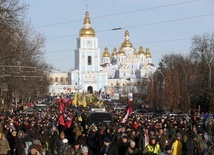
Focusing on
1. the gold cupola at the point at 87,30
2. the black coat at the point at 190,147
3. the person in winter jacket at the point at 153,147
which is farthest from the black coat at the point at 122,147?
the gold cupola at the point at 87,30

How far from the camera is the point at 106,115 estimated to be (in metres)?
29.8

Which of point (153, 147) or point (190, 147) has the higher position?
point (153, 147)

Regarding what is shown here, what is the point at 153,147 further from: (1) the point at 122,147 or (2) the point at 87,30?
(2) the point at 87,30

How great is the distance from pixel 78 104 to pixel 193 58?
29.3 meters

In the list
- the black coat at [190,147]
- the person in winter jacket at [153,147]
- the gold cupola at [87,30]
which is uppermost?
the gold cupola at [87,30]

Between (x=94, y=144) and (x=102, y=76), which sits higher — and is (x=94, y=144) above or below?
below

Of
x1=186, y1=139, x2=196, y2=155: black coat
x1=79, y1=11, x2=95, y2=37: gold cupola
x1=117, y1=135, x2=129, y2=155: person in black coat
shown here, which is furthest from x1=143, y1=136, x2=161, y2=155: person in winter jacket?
x1=79, y1=11, x2=95, y2=37: gold cupola

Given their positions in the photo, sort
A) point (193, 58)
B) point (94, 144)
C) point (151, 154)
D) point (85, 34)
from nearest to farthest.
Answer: point (151, 154) < point (94, 144) < point (193, 58) < point (85, 34)

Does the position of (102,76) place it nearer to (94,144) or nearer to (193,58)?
(193,58)

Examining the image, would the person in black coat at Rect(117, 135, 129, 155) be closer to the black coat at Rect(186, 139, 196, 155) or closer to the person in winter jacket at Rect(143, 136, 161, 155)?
the person in winter jacket at Rect(143, 136, 161, 155)

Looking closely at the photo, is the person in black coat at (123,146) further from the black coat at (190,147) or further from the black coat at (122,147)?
the black coat at (190,147)

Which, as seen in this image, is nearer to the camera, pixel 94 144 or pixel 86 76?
pixel 94 144

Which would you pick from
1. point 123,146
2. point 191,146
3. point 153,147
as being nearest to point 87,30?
point 191,146

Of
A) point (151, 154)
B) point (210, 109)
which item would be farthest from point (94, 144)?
point (210, 109)
